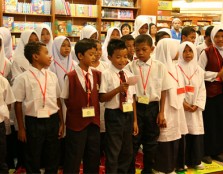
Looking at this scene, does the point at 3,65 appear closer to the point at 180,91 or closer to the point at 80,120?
the point at 80,120

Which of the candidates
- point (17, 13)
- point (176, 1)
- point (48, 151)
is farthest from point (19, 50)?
point (176, 1)

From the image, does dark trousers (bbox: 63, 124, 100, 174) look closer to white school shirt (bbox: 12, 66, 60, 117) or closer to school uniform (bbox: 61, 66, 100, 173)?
school uniform (bbox: 61, 66, 100, 173)

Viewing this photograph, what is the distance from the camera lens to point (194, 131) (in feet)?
10.5

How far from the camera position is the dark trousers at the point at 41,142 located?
2537mm

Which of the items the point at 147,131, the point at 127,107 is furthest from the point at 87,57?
the point at 147,131

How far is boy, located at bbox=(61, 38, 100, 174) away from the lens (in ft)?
7.99

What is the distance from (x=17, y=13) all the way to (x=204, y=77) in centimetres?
457

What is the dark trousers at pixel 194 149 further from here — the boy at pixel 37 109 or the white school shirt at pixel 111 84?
the boy at pixel 37 109

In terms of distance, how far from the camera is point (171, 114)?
2971mm

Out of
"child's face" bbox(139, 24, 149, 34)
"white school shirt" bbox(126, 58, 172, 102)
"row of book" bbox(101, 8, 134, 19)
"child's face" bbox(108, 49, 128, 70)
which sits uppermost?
"row of book" bbox(101, 8, 134, 19)

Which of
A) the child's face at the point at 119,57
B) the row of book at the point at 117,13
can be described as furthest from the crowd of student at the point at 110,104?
the row of book at the point at 117,13

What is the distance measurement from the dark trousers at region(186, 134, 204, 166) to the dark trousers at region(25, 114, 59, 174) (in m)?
1.40

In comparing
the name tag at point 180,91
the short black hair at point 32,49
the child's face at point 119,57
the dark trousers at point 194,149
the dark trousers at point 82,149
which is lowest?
the dark trousers at point 194,149

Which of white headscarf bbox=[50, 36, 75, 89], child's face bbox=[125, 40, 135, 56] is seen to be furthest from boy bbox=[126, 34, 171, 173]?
white headscarf bbox=[50, 36, 75, 89]
